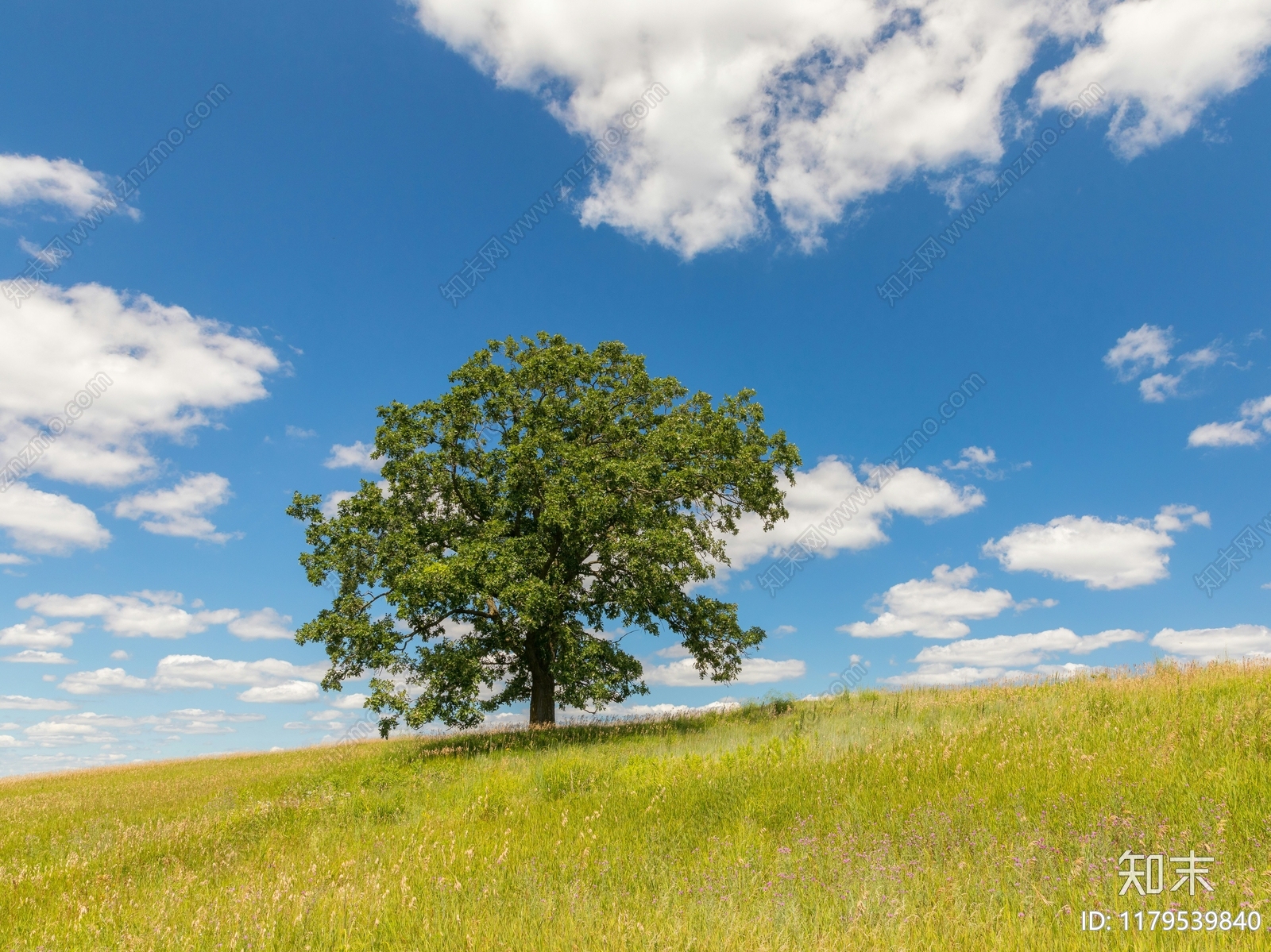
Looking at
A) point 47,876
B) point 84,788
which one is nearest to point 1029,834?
point 47,876

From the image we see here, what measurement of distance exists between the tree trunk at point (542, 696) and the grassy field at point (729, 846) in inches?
268

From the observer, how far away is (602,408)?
2192 centimetres

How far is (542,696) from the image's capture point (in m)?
21.5

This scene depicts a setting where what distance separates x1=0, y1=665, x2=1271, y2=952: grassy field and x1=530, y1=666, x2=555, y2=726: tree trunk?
6817 mm

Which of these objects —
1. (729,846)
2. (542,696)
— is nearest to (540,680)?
(542,696)

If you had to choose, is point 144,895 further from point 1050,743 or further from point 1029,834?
point 1050,743

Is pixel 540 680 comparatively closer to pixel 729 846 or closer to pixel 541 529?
pixel 541 529

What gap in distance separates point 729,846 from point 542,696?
1505 cm

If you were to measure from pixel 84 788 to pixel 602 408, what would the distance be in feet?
64.1

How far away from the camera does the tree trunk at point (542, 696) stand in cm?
2127
